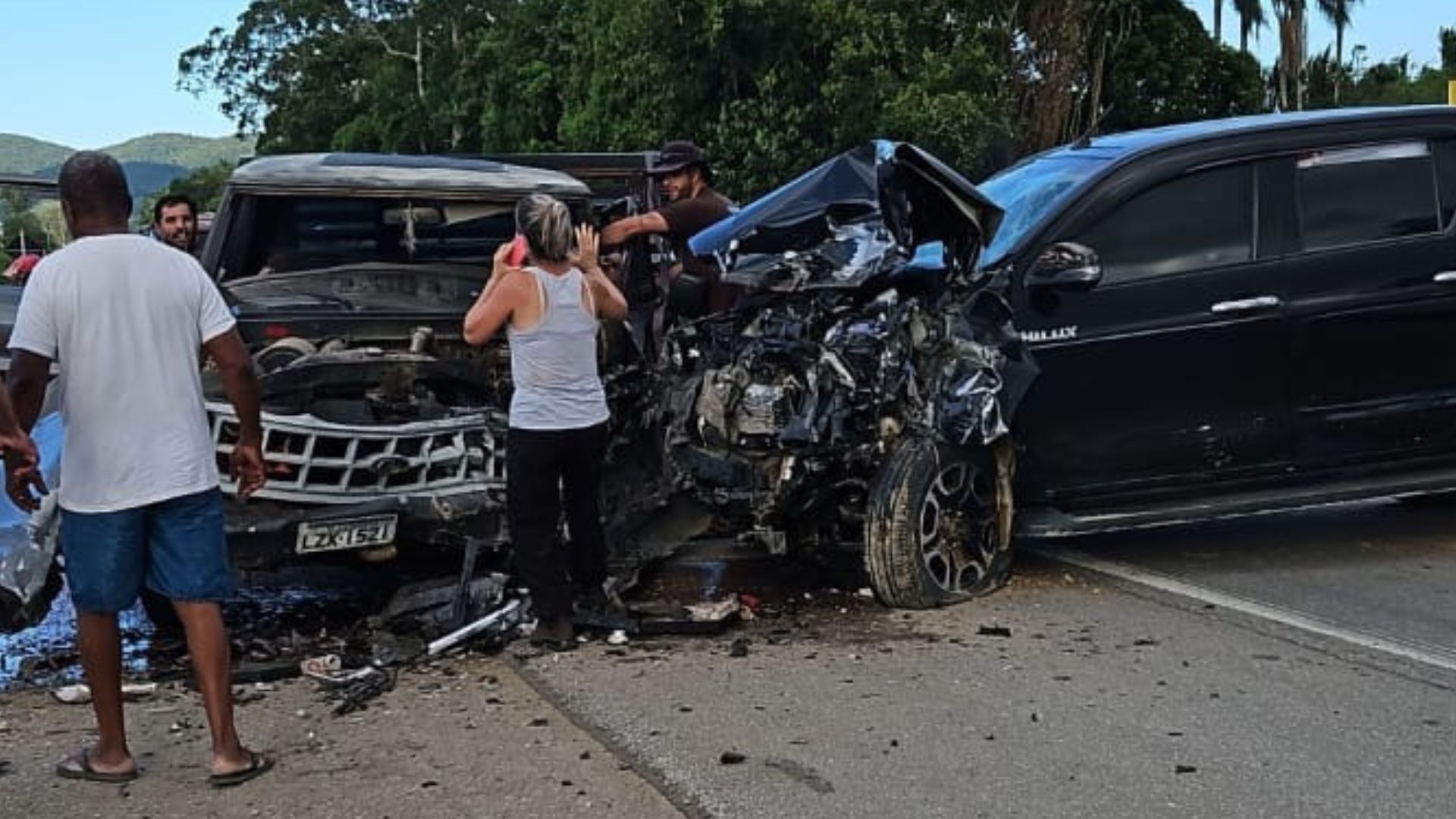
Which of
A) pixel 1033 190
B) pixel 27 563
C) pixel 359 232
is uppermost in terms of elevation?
pixel 1033 190

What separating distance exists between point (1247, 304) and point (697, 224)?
2.51 meters

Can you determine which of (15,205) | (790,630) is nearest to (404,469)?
(790,630)

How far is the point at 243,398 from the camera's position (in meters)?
4.34

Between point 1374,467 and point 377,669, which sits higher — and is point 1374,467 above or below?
above

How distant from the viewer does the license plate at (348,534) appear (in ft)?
18.2

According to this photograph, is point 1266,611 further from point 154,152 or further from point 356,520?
point 154,152

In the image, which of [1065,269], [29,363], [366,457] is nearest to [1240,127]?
[1065,269]

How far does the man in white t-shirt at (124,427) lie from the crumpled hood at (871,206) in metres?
2.48

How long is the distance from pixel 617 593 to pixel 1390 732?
9.50 feet

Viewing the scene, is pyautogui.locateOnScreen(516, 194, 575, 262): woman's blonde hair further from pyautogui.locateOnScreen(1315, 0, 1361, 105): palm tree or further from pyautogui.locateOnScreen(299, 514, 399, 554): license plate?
pyautogui.locateOnScreen(1315, 0, 1361, 105): palm tree

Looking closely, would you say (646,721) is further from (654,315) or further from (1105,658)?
(654,315)

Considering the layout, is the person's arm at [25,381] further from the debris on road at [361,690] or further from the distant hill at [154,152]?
the distant hill at [154,152]

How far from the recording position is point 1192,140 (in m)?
6.50

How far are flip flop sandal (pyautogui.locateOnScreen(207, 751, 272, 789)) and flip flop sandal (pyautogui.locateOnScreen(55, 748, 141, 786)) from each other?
0.79ft
